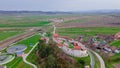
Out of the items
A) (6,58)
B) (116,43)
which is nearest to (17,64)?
(6,58)

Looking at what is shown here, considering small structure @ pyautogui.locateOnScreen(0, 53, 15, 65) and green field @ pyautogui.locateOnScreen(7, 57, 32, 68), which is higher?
green field @ pyautogui.locateOnScreen(7, 57, 32, 68)

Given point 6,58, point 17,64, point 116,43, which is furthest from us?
point 116,43

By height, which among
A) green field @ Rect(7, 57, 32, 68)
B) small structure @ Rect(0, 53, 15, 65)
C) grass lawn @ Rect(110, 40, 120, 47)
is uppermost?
green field @ Rect(7, 57, 32, 68)

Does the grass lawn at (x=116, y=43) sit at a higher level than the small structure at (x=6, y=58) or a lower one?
lower

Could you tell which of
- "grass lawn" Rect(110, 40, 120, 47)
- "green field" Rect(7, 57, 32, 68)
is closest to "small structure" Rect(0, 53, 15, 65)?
"green field" Rect(7, 57, 32, 68)

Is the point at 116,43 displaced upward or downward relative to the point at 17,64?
downward

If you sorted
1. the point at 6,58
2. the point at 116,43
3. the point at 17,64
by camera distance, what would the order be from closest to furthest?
the point at 17,64, the point at 6,58, the point at 116,43

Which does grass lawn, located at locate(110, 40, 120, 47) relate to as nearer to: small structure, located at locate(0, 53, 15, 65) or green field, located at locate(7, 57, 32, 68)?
green field, located at locate(7, 57, 32, 68)

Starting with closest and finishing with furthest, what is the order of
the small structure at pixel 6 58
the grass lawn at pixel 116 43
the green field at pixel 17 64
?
the green field at pixel 17 64, the small structure at pixel 6 58, the grass lawn at pixel 116 43

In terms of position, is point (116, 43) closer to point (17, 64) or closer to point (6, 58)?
point (17, 64)

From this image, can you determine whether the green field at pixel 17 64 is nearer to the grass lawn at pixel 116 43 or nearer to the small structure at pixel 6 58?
the small structure at pixel 6 58

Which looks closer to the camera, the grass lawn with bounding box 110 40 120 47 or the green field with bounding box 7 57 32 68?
the green field with bounding box 7 57 32 68

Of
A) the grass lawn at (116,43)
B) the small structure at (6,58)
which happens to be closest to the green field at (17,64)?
the small structure at (6,58)
